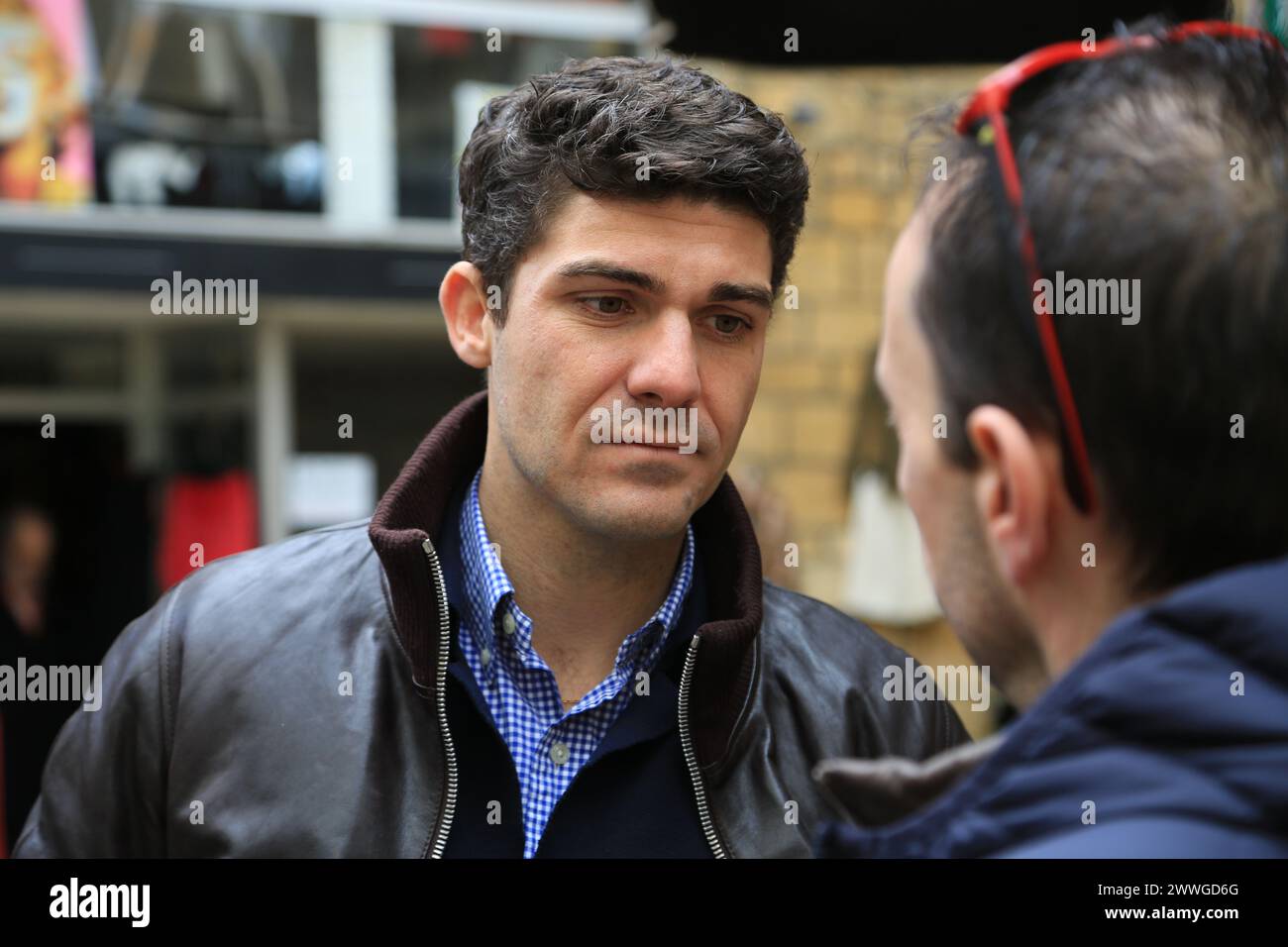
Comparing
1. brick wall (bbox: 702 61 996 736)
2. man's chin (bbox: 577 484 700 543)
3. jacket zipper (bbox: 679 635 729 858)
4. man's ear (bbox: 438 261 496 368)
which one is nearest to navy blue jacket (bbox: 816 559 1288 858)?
jacket zipper (bbox: 679 635 729 858)

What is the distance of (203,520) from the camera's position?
8.16 m

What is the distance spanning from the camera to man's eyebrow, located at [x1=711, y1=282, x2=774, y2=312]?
7.04ft

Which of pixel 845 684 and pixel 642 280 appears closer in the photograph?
pixel 642 280

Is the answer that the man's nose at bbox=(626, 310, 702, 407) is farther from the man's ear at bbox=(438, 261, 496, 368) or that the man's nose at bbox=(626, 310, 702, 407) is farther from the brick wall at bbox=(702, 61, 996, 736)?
the brick wall at bbox=(702, 61, 996, 736)

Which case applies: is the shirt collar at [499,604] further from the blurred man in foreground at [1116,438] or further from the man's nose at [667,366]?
the blurred man in foreground at [1116,438]

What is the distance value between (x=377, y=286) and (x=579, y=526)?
22.4 feet

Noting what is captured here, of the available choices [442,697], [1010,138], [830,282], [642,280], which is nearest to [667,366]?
[642,280]

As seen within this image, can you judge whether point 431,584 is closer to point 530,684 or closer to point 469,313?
point 530,684

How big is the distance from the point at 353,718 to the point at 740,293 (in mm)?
804

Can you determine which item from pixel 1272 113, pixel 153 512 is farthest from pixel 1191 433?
pixel 153 512

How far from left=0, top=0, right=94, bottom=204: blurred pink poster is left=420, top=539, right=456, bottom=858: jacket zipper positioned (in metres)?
6.73

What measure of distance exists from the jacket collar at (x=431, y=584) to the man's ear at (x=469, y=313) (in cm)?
8

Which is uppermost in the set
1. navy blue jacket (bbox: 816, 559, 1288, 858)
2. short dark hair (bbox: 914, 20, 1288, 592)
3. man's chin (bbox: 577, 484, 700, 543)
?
short dark hair (bbox: 914, 20, 1288, 592)
